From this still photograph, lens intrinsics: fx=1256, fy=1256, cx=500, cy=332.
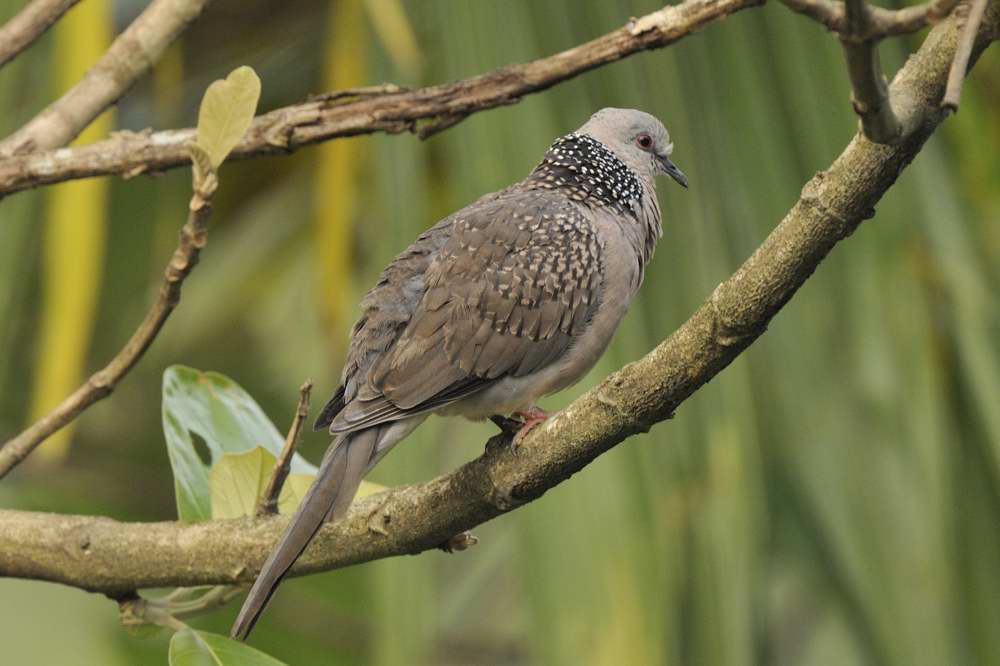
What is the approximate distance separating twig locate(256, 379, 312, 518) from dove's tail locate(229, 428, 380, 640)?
65 millimetres

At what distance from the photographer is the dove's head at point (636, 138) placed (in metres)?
2.94

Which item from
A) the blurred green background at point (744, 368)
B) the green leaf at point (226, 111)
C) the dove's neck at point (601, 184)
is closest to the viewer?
the green leaf at point (226, 111)

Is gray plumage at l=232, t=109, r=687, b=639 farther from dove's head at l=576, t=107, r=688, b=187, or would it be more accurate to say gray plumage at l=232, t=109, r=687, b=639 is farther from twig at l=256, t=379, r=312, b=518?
dove's head at l=576, t=107, r=688, b=187

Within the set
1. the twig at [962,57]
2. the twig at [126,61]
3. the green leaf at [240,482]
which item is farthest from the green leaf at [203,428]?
the twig at [962,57]

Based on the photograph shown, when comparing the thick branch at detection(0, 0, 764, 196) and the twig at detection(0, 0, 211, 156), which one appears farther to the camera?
the twig at detection(0, 0, 211, 156)

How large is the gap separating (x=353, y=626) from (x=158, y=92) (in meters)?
2.86

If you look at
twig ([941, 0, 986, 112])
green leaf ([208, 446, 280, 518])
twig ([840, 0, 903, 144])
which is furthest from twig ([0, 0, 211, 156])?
twig ([941, 0, 986, 112])

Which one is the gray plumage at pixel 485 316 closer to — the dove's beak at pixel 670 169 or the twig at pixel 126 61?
the dove's beak at pixel 670 169

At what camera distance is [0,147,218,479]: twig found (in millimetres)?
1906

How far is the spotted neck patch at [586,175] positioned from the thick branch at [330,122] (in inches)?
20.3

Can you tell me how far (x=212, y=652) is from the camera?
201 cm

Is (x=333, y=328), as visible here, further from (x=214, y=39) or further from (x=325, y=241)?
(x=214, y=39)

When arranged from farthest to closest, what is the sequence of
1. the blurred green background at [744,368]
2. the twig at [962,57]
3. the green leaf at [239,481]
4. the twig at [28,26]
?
the blurred green background at [744,368], the twig at [28,26], the green leaf at [239,481], the twig at [962,57]

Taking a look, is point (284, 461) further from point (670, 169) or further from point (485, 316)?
point (670, 169)
